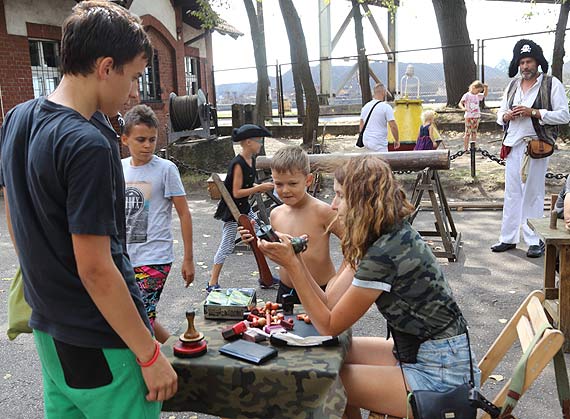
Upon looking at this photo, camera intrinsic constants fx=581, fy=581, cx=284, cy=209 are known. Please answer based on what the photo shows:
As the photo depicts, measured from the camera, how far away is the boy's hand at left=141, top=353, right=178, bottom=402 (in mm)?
1699

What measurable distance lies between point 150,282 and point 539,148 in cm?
446

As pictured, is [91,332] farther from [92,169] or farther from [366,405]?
[366,405]

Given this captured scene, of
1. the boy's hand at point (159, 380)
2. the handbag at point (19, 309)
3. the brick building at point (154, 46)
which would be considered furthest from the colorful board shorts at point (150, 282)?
the brick building at point (154, 46)

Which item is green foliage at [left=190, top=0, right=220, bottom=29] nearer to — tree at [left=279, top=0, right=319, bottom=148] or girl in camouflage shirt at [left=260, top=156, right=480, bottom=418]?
tree at [left=279, top=0, right=319, bottom=148]

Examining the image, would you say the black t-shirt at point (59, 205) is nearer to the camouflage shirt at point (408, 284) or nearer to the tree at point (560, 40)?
the camouflage shirt at point (408, 284)

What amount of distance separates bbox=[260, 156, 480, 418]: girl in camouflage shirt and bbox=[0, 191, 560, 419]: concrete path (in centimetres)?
82

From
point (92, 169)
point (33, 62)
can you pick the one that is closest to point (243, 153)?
point (92, 169)

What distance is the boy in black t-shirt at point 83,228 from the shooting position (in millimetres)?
1530

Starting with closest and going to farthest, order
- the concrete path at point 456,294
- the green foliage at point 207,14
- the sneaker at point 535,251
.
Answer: the concrete path at point 456,294, the sneaker at point 535,251, the green foliage at point 207,14

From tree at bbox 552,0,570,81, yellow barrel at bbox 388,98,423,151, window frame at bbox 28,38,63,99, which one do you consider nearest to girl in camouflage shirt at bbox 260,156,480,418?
yellow barrel at bbox 388,98,423,151

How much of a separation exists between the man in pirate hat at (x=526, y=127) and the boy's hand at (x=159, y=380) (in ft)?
17.5

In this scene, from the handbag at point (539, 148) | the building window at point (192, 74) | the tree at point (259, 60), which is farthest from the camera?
the building window at point (192, 74)

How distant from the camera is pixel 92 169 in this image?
1.51m

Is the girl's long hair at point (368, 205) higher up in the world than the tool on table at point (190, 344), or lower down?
higher up
